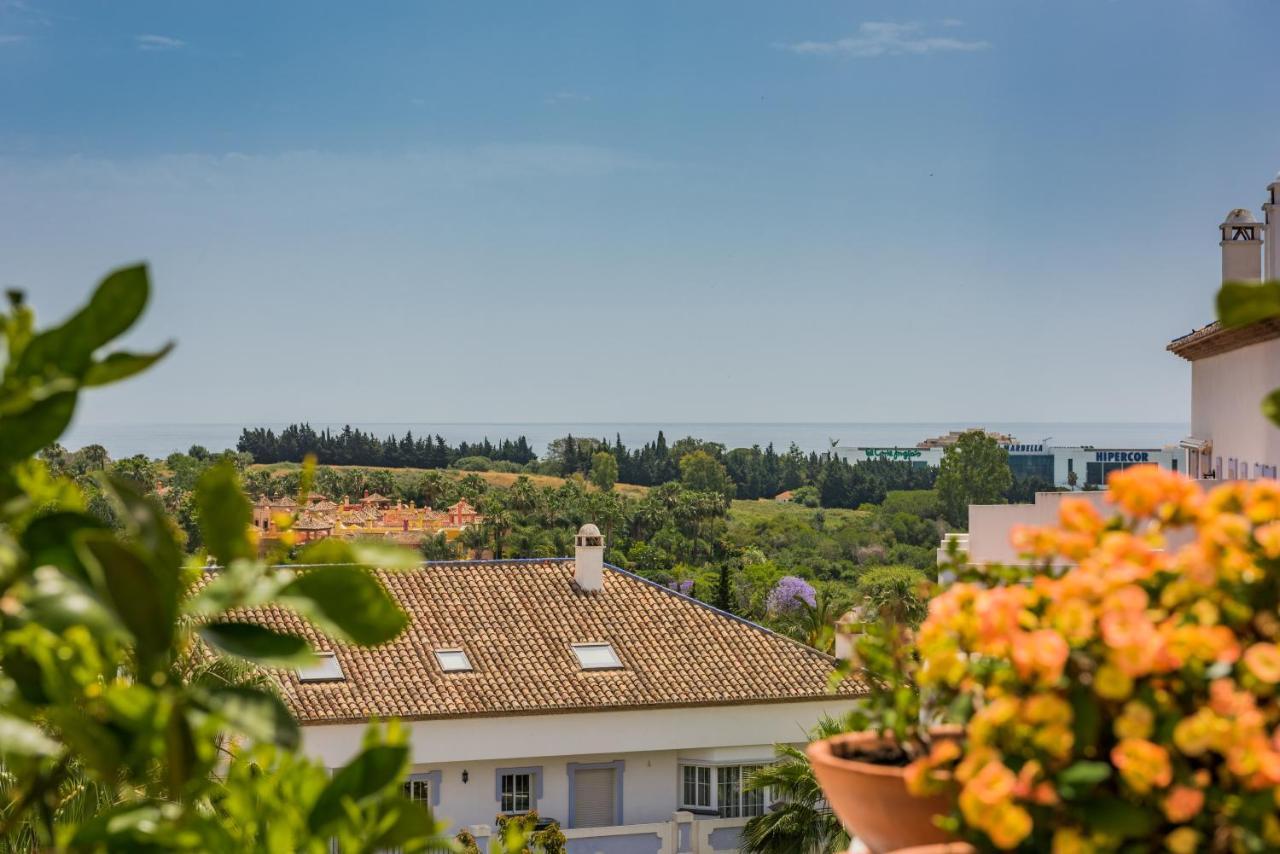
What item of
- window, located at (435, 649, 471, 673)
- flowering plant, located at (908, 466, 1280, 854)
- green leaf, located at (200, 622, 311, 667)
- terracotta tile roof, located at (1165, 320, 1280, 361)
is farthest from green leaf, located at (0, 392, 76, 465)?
window, located at (435, 649, 471, 673)

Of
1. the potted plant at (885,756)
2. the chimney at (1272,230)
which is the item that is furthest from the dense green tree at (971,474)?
the potted plant at (885,756)

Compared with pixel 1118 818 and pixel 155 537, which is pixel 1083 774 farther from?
pixel 155 537

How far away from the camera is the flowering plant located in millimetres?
1719

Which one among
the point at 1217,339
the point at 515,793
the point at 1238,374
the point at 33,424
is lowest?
the point at 515,793

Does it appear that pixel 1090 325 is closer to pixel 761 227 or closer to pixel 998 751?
pixel 761 227

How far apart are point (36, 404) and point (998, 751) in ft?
3.92

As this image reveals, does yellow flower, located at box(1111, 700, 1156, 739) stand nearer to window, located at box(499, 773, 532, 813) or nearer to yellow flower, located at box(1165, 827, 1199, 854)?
yellow flower, located at box(1165, 827, 1199, 854)

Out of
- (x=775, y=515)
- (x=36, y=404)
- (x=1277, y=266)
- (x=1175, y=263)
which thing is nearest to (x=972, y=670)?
(x=36, y=404)

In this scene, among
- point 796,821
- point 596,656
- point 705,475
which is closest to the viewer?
point 796,821

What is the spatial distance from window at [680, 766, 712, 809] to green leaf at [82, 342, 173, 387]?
930 inches

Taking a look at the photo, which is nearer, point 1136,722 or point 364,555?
point 364,555

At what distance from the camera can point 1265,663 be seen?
1.71 m

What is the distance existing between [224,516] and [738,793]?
23.8 meters

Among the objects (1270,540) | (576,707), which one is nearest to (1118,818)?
(1270,540)
